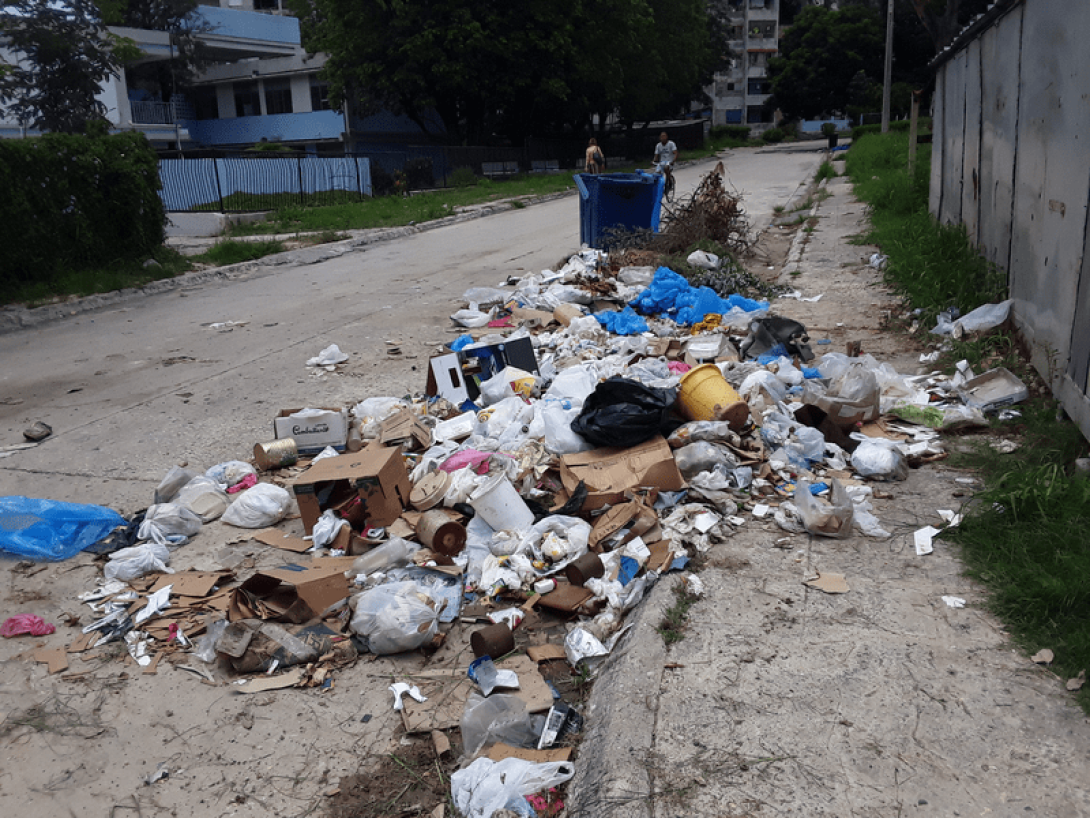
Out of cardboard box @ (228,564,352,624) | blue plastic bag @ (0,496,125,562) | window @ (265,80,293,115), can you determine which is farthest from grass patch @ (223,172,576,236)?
window @ (265,80,293,115)

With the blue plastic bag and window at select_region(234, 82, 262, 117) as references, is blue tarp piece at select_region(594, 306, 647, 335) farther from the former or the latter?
window at select_region(234, 82, 262, 117)

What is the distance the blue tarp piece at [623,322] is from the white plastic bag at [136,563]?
4923 millimetres

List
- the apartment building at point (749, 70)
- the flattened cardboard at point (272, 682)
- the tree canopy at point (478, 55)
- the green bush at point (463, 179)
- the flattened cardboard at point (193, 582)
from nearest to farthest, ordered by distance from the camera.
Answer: the flattened cardboard at point (272, 682) → the flattened cardboard at point (193, 582) → the green bush at point (463, 179) → the tree canopy at point (478, 55) → the apartment building at point (749, 70)

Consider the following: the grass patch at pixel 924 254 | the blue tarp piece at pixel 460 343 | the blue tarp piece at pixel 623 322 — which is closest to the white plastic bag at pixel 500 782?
the blue tarp piece at pixel 460 343

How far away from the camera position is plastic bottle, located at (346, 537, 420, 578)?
13.5 ft

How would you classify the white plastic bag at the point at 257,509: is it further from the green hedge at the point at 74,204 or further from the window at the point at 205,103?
the window at the point at 205,103

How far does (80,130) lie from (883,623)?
114ft

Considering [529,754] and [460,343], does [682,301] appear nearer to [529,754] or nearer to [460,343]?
[460,343]

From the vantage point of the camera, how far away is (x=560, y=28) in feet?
111

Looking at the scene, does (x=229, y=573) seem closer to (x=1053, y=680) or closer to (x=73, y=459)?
(x=73, y=459)

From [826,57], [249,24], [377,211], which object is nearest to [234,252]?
[377,211]

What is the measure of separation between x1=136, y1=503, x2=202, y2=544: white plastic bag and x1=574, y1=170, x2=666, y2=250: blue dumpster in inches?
320

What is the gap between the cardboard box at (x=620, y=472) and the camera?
4.44 meters

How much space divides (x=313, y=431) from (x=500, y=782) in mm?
3460
